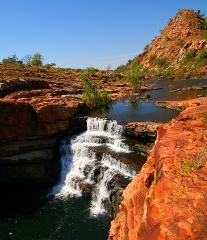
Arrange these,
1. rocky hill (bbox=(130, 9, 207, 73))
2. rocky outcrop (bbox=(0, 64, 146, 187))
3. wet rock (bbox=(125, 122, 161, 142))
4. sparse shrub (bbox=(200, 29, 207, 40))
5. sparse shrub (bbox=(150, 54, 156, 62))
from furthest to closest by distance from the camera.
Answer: sparse shrub (bbox=(150, 54, 156, 62)) → sparse shrub (bbox=(200, 29, 207, 40)) → rocky hill (bbox=(130, 9, 207, 73)) → rocky outcrop (bbox=(0, 64, 146, 187)) → wet rock (bbox=(125, 122, 161, 142))

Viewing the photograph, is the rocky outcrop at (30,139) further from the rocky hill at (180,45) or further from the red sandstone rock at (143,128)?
the rocky hill at (180,45)

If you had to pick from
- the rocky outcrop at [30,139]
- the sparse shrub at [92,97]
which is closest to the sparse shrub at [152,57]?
the sparse shrub at [92,97]

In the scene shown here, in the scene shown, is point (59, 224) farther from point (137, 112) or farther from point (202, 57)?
point (202, 57)

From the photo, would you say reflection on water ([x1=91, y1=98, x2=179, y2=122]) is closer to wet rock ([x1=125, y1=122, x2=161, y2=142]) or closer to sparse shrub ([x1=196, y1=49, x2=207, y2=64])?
wet rock ([x1=125, y1=122, x2=161, y2=142])

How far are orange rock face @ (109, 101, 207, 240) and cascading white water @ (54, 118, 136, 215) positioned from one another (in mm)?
11704

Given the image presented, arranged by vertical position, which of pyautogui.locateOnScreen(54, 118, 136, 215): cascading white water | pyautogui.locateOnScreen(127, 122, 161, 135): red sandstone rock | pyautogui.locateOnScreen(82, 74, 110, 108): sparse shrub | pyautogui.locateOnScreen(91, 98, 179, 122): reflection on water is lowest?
pyautogui.locateOnScreen(54, 118, 136, 215): cascading white water

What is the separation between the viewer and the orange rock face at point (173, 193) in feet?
26.8

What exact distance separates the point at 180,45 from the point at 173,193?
128m

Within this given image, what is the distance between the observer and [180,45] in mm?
129750

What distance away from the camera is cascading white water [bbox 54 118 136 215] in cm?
2620

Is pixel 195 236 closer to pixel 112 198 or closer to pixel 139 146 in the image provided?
pixel 112 198

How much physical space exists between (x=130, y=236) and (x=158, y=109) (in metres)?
32.6

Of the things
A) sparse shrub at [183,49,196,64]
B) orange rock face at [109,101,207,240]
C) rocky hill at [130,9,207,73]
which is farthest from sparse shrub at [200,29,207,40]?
orange rock face at [109,101,207,240]

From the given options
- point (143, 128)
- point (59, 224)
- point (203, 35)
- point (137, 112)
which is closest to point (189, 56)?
point (203, 35)
